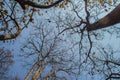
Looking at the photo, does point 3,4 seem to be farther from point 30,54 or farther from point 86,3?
point 30,54

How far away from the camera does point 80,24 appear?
10484 mm

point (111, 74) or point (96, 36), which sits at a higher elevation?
point (96, 36)

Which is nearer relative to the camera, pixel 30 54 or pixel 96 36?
pixel 96 36

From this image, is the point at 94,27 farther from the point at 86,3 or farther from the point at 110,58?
the point at 110,58

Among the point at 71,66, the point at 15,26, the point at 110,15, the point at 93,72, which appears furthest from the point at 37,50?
the point at 110,15

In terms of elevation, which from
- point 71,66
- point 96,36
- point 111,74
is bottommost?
point 71,66

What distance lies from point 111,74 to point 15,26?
20.4 feet

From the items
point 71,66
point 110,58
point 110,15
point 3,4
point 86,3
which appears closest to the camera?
point 110,15

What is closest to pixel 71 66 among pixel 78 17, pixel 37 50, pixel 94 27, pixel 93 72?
pixel 37 50

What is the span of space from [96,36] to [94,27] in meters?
3.60

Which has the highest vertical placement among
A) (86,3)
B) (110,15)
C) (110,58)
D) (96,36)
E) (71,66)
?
(86,3)

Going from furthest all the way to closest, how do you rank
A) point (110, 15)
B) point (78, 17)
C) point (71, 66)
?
point (71, 66), point (78, 17), point (110, 15)

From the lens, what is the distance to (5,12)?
743 cm

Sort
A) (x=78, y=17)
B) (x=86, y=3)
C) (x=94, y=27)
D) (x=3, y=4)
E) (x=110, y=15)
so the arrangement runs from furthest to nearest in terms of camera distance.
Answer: (x=78, y=17)
(x=86, y=3)
(x=94, y=27)
(x=3, y=4)
(x=110, y=15)
